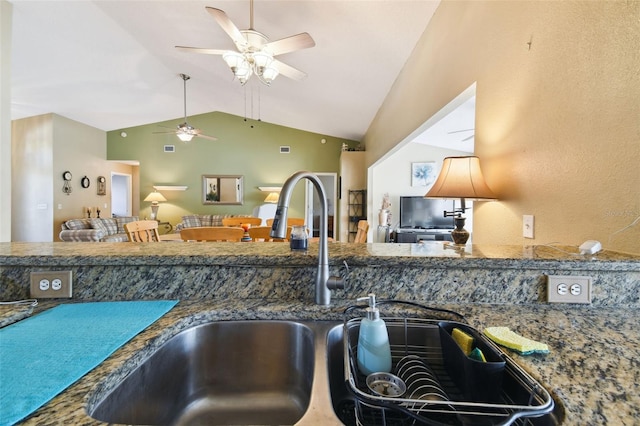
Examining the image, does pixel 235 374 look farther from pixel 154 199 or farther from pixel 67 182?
pixel 67 182

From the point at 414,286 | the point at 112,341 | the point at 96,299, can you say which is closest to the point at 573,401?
the point at 414,286

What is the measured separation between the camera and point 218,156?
734 centimetres

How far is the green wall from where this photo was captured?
23.9 ft

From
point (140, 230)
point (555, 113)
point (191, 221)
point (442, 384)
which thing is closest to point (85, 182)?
point (191, 221)

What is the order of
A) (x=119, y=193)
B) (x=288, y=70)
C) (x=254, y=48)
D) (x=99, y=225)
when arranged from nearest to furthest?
(x=254, y=48) → (x=288, y=70) → (x=99, y=225) → (x=119, y=193)

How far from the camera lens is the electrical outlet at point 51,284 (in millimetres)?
904

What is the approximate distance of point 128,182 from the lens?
323 inches

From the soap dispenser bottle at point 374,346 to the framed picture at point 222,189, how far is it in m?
7.01

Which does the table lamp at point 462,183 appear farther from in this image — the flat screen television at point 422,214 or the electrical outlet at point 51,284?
the flat screen television at point 422,214

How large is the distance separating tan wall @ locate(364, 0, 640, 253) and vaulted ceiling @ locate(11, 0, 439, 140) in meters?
1.02

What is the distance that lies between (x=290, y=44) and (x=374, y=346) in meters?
2.50

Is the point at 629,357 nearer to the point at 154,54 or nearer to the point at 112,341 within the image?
the point at 112,341

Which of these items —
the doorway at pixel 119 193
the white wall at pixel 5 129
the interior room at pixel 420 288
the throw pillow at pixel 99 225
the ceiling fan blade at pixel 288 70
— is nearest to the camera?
the interior room at pixel 420 288

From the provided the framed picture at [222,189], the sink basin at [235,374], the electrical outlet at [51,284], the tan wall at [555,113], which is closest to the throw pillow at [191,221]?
the framed picture at [222,189]
